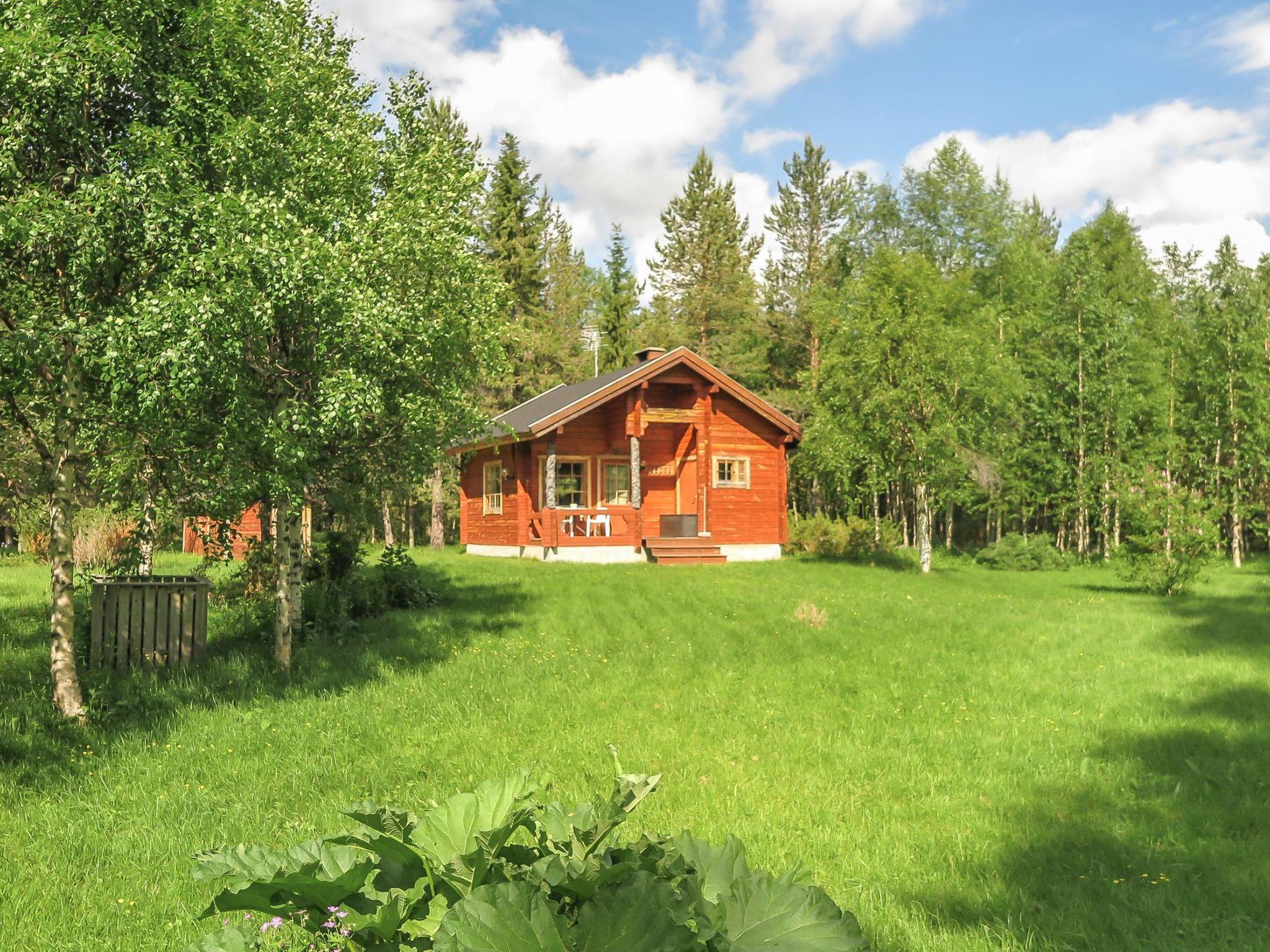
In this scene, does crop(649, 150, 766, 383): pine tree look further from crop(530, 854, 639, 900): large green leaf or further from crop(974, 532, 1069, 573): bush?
crop(530, 854, 639, 900): large green leaf

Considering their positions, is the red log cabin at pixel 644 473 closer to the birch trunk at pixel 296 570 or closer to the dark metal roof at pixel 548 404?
the dark metal roof at pixel 548 404

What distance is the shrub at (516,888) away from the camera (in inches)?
60.8

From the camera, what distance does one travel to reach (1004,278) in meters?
40.5

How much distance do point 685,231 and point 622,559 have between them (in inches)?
1042

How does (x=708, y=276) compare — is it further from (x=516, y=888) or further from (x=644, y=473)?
(x=516, y=888)

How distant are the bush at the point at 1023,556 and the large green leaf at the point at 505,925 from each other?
29823 millimetres

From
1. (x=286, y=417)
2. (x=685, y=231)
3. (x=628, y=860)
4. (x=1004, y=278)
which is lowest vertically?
(x=628, y=860)

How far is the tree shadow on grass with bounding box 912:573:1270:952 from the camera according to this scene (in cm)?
494

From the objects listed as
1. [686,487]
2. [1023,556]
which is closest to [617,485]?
[686,487]

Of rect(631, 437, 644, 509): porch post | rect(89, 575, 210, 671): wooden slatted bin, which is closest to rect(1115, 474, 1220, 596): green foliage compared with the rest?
rect(631, 437, 644, 509): porch post

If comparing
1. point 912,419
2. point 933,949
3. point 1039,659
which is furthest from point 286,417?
point 912,419

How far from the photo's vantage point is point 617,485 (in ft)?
91.6

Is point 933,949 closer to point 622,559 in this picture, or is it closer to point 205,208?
point 205,208

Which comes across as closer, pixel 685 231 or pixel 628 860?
pixel 628 860
